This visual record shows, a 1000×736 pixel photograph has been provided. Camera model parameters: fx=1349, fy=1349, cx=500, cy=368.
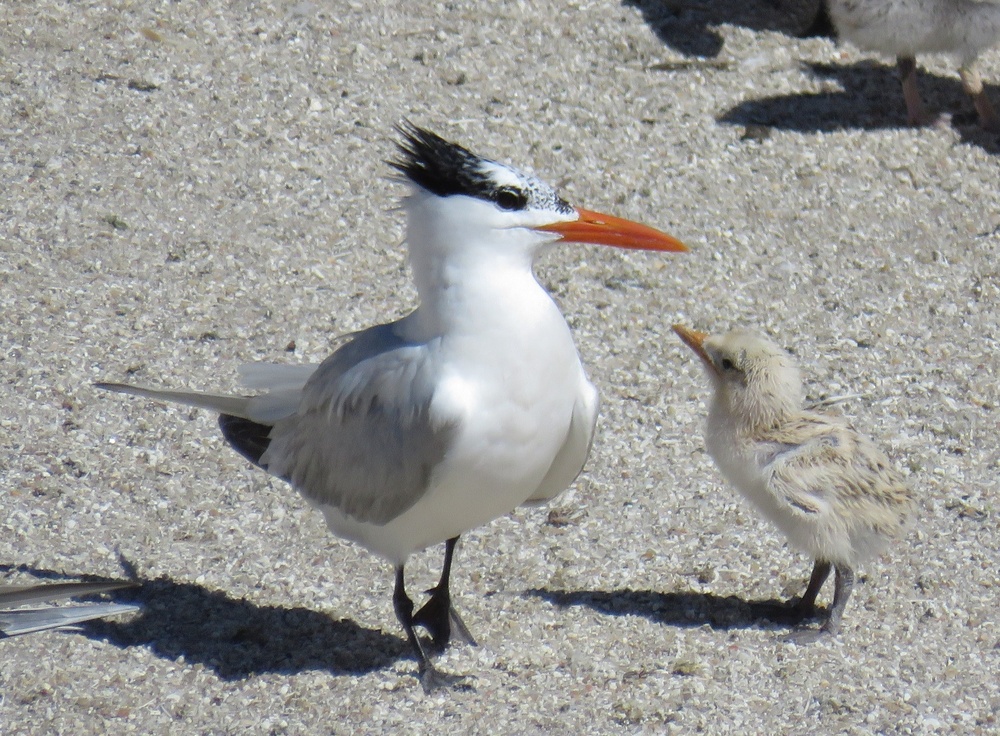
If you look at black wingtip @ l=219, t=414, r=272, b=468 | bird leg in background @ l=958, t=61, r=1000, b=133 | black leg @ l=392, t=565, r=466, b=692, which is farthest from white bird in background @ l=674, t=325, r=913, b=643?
bird leg in background @ l=958, t=61, r=1000, b=133

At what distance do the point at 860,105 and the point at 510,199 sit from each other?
12.4ft

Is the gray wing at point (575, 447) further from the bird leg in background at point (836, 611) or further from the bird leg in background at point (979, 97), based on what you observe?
the bird leg in background at point (979, 97)

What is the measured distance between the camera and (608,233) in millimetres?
3355

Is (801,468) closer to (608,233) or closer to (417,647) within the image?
(608,233)

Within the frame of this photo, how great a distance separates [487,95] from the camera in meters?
6.15

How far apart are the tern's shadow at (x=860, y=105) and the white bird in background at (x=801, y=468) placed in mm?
2647

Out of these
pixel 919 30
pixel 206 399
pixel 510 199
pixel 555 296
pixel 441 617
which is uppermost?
pixel 510 199

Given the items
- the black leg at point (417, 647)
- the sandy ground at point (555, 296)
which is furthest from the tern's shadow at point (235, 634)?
the black leg at point (417, 647)

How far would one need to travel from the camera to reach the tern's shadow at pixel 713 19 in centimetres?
669

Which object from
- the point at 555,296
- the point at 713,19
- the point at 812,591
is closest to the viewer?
the point at 812,591

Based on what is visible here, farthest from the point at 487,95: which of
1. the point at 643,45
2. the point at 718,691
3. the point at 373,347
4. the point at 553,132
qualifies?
the point at 718,691

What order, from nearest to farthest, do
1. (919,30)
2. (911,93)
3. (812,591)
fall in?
(812,591)
(919,30)
(911,93)

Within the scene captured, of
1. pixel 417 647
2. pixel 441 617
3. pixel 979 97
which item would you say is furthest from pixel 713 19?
pixel 417 647

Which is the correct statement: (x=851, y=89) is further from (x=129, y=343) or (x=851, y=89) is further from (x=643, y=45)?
(x=129, y=343)
